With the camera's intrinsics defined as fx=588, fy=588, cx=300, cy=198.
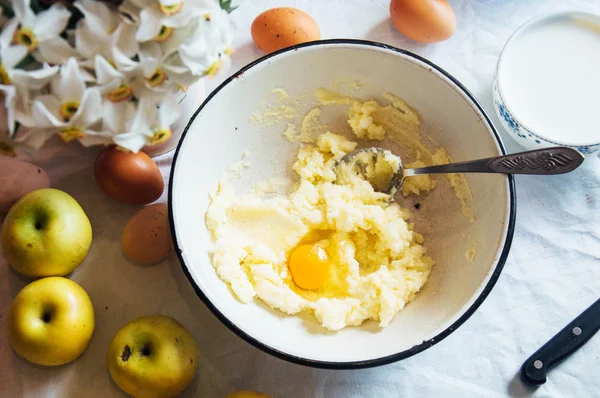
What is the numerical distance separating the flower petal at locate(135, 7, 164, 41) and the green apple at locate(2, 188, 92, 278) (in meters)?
0.49

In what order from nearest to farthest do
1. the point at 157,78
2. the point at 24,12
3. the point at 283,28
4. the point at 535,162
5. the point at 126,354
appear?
the point at 24,12
the point at 157,78
the point at 535,162
the point at 126,354
the point at 283,28

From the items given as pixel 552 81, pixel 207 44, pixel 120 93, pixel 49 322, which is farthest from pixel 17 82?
pixel 552 81

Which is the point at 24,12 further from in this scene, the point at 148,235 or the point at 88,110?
the point at 148,235

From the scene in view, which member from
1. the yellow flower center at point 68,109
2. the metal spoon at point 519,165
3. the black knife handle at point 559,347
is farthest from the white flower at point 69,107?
the black knife handle at point 559,347

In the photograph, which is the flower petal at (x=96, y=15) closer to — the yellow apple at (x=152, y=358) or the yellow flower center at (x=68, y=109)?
the yellow flower center at (x=68, y=109)

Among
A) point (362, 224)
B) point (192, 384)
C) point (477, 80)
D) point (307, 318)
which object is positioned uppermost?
point (477, 80)

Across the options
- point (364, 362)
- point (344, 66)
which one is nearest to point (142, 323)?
point (364, 362)

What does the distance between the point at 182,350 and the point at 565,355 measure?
688mm

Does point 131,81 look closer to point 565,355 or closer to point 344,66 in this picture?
point 344,66

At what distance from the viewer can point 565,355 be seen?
1.07 metres

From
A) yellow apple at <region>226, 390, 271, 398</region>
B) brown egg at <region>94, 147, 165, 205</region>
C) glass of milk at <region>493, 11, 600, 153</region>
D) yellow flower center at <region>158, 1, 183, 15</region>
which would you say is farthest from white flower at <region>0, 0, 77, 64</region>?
glass of milk at <region>493, 11, 600, 153</region>

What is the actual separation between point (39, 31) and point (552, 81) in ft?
3.03

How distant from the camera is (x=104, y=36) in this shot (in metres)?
0.67

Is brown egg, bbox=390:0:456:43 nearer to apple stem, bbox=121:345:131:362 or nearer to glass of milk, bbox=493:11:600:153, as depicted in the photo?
glass of milk, bbox=493:11:600:153
